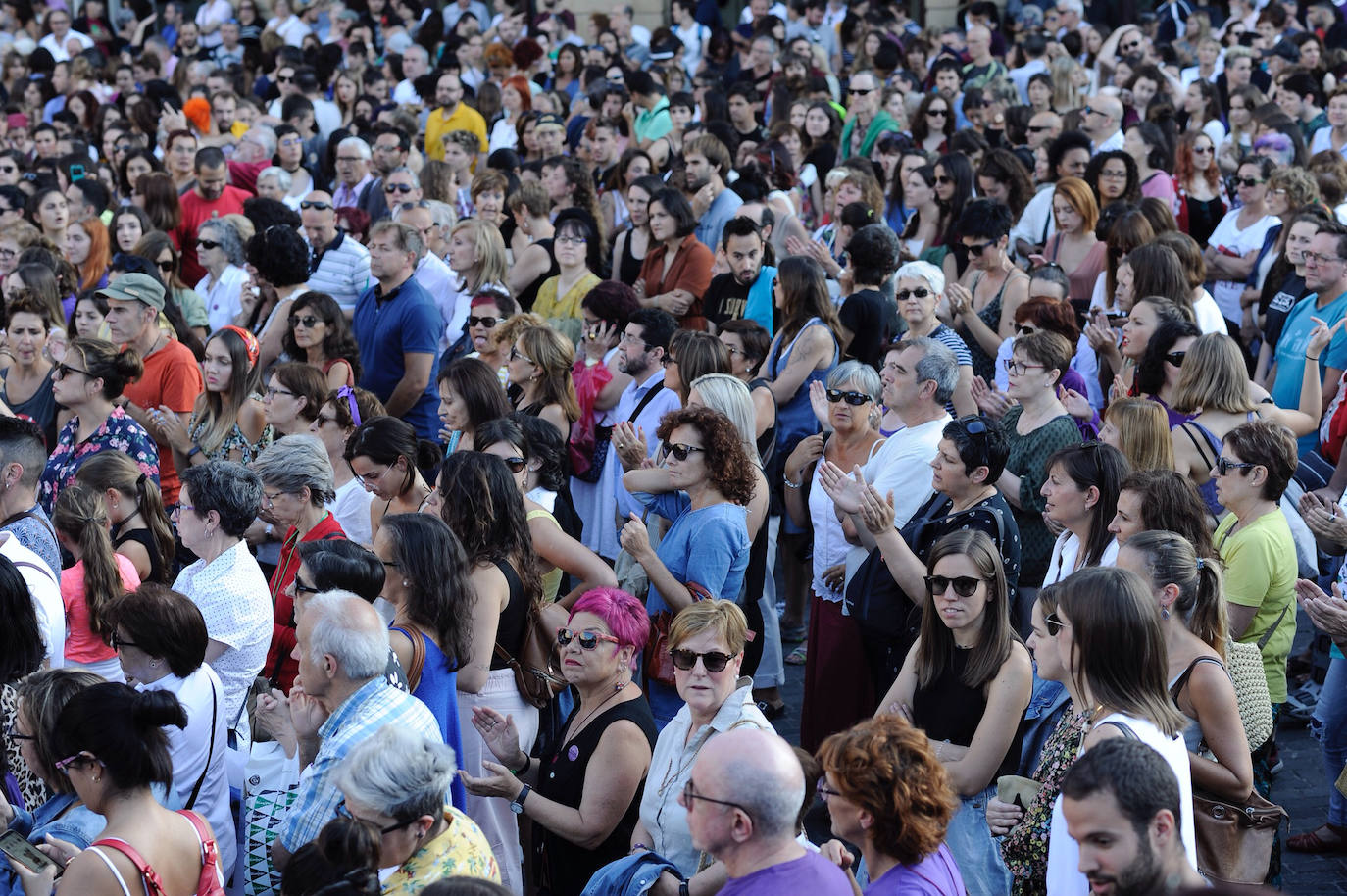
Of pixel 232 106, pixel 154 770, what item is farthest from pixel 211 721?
pixel 232 106

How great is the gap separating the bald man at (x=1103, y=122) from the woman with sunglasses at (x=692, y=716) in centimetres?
793

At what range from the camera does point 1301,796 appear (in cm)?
581

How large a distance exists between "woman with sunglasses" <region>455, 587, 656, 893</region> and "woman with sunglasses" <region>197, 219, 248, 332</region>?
529cm

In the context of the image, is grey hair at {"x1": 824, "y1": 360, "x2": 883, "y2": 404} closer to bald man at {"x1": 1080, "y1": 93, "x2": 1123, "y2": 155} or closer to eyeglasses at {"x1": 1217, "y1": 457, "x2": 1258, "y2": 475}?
eyeglasses at {"x1": 1217, "y1": 457, "x2": 1258, "y2": 475}

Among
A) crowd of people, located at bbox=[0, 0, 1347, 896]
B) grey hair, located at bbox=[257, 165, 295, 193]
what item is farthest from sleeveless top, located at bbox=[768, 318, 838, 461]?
grey hair, located at bbox=[257, 165, 295, 193]

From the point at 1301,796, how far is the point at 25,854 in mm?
4691

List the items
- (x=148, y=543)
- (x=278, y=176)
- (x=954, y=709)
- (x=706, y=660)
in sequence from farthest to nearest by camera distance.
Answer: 1. (x=278, y=176)
2. (x=148, y=543)
3. (x=954, y=709)
4. (x=706, y=660)

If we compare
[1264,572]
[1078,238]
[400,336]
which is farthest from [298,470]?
[1078,238]

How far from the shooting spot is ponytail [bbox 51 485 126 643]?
496cm

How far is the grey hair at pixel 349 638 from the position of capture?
3846 millimetres

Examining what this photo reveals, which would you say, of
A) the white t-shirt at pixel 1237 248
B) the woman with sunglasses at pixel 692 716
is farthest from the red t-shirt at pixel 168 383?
the white t-shirt at pixel 1237 248

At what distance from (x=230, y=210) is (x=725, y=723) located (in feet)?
27.5

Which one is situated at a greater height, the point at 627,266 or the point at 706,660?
the point at 706,660

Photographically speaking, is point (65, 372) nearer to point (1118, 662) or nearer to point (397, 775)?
point (397, 775)
